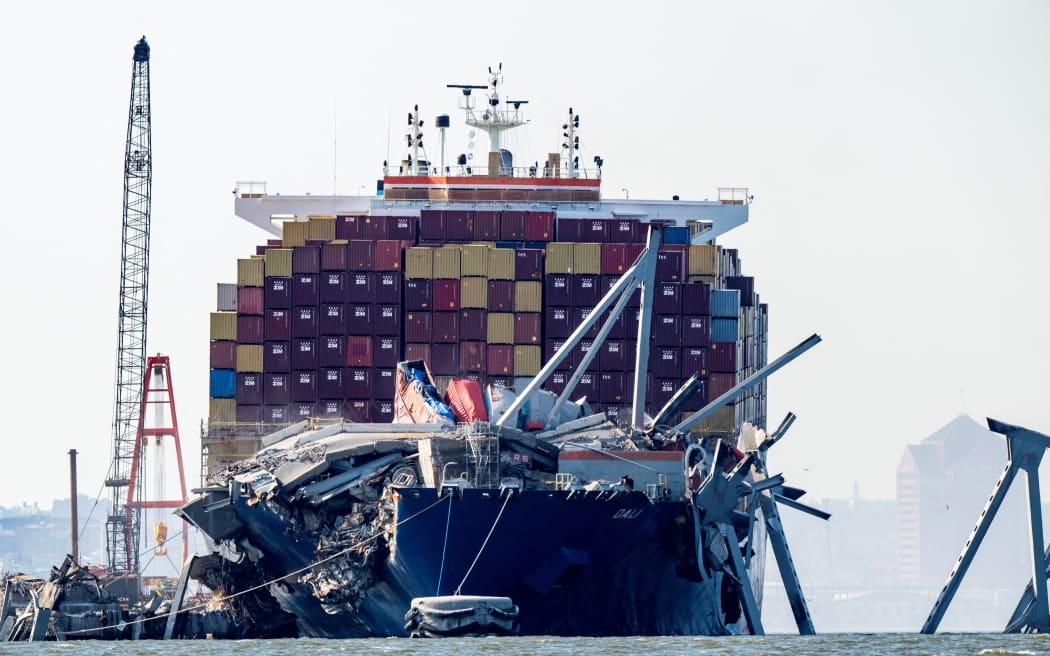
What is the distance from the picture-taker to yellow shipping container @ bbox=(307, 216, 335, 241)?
8888 centimetres

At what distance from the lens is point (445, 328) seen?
83812 millimetres

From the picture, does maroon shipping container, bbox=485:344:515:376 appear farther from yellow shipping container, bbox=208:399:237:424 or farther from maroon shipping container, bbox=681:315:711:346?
yellow shipping container, bbox=208:399:237:424

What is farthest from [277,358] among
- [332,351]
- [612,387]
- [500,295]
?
[612,387]

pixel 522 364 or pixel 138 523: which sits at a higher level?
pixel 522 364

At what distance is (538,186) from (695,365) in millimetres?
14986

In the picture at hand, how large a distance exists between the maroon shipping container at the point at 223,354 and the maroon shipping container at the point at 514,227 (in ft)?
39.7

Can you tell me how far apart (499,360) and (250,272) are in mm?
11214

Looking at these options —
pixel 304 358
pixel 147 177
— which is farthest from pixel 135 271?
pixel 304 358

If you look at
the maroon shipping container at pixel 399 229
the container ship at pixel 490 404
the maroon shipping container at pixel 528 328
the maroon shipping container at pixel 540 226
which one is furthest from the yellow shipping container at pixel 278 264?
the maroon shipping container at pixel 540 226

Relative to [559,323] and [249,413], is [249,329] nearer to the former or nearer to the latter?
[249,413]

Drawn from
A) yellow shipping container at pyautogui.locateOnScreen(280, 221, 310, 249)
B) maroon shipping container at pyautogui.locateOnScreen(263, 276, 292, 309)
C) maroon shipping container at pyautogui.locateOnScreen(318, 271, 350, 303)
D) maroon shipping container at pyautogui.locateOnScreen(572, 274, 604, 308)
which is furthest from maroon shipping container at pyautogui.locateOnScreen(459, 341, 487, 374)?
yellow shipping container at pyautogui.locateOnScreen(280, 221, 310, 249)

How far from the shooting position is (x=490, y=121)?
100 metres

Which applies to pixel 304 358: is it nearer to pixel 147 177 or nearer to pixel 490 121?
pixel 490 121

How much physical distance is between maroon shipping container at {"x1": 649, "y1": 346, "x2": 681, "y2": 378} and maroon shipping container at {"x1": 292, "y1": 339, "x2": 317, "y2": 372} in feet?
43.4
